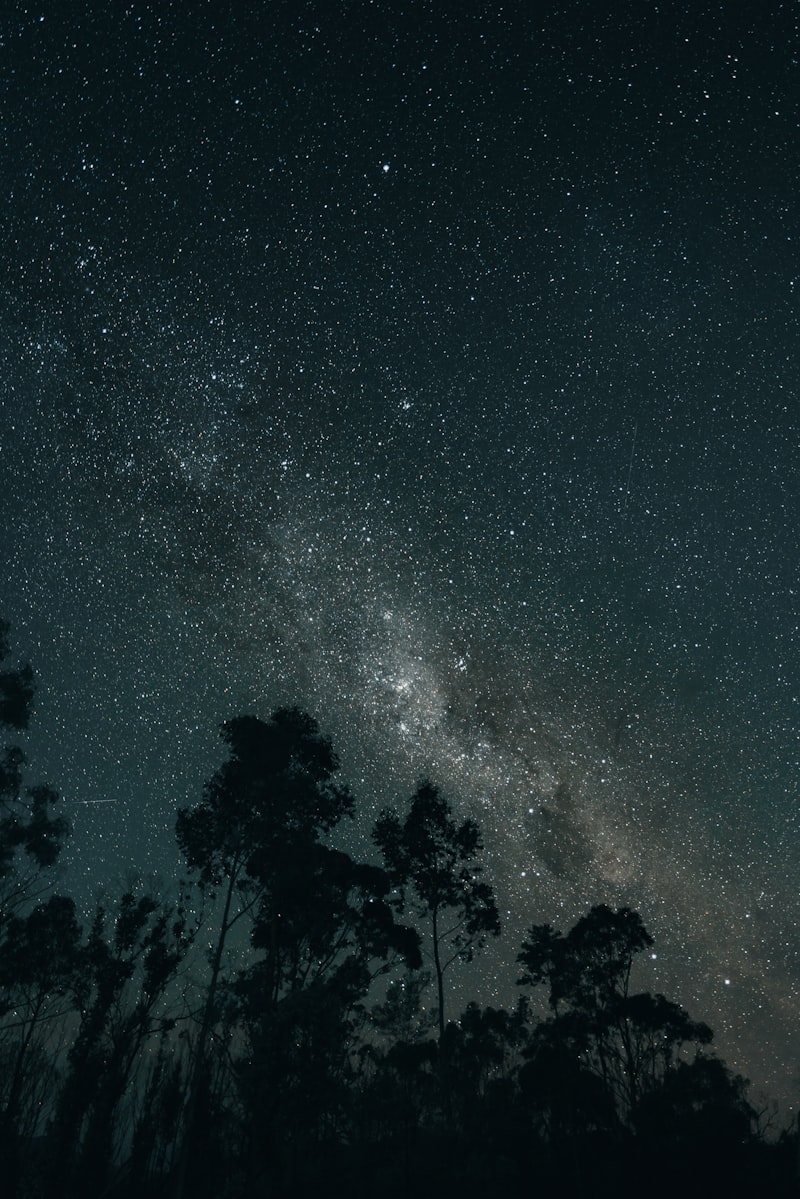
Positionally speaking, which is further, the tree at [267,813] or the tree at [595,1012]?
the tree at [595,1012]

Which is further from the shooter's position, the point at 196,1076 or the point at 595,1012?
the point at 595,1012

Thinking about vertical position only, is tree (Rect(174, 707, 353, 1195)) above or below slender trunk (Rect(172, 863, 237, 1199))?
above

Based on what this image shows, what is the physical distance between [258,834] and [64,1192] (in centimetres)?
2165

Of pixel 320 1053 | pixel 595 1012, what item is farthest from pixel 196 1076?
pixel 595 1012

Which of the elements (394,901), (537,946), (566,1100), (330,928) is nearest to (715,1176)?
(566,1100)

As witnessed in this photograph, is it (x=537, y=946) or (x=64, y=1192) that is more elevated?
(x=537, y=946)

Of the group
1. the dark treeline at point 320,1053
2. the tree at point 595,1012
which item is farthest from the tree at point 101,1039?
the tree at point 595,1012

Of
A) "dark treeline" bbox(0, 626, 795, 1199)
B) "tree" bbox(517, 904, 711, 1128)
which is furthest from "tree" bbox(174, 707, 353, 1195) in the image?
"tree" bbox(517, 904, 711, 1128)

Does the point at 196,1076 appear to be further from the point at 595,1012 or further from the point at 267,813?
the point at 595,1012

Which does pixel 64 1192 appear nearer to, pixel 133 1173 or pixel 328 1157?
pixel 133 1173

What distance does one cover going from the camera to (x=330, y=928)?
2625 centimetres

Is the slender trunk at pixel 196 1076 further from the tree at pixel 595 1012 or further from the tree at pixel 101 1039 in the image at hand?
the tree at pixel 595 1012

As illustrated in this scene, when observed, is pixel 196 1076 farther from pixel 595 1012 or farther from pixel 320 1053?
pixel 595 1012

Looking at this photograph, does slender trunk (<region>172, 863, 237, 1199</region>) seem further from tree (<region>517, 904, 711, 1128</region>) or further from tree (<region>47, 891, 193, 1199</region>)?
tree (<region>517, 904, 711, 1128</region>)
